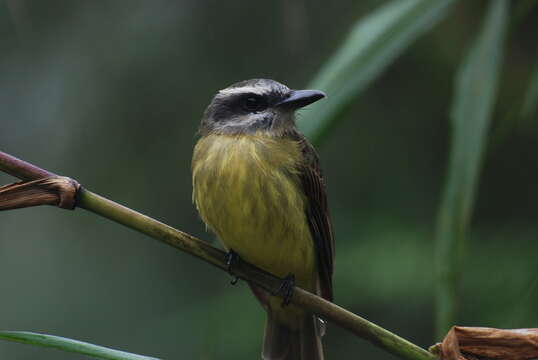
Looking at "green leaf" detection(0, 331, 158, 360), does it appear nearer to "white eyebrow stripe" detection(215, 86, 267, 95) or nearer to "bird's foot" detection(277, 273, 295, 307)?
"bird's foot" detection(277, 273, 295, 307)

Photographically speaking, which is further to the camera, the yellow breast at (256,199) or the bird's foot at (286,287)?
the yellow breast at (256,199)

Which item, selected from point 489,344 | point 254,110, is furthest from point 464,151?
point 254,110

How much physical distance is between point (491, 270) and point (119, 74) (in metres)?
2.36

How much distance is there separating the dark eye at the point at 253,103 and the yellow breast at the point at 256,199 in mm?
181

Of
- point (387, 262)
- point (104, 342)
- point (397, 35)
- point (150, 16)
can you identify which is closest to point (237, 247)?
point (397, 35)

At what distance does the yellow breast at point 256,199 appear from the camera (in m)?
2.44

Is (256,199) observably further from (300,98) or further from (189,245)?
(189,245)

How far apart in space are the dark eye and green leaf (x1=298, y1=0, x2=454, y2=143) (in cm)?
54

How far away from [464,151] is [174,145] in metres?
2.77

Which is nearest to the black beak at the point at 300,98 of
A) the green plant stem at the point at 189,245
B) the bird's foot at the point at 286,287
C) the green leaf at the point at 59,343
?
the bird's foot at the point at 286,287

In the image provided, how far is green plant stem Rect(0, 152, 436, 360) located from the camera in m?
1.36

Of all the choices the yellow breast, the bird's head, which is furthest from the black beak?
the yellow breast

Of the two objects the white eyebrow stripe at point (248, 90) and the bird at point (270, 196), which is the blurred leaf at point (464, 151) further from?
the white eyebrow stripe at point (248, 90)

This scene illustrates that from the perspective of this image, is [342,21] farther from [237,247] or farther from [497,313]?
[237,247]
